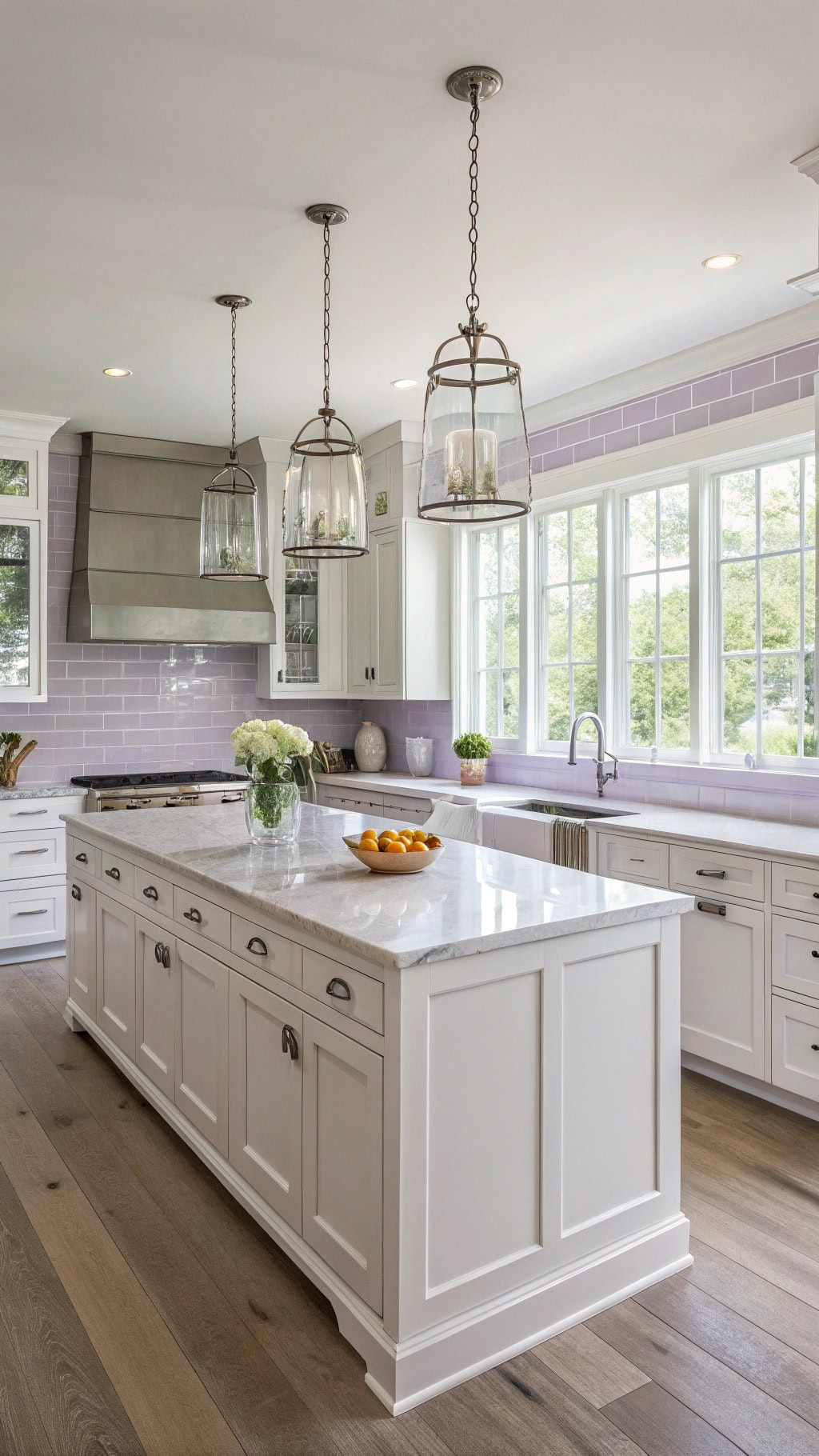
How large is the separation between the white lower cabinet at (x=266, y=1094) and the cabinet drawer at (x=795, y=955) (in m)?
1.72

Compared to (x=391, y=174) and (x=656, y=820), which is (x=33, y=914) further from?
(x=391, y=174)

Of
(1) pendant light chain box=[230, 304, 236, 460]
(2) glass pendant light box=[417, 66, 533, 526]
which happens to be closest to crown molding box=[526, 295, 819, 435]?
(1) pendant light chain box=[230, 304, 236, 460]

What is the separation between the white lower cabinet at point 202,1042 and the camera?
255cm

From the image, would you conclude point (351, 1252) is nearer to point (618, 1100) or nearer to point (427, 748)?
point (618, 1100)

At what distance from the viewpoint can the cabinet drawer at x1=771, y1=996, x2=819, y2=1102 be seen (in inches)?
118

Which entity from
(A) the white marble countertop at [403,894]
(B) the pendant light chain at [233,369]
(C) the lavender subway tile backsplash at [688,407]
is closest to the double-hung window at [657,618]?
(C) the lavender subway tile backsplash at [688,407]

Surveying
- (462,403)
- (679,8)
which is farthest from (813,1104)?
(679,8)

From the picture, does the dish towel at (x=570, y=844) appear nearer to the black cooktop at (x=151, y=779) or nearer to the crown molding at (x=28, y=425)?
the black cooktop at (x=151, y=779)

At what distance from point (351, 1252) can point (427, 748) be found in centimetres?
394

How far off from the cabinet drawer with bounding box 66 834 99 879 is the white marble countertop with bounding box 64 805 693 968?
0.92 feet

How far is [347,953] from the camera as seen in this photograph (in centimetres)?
195

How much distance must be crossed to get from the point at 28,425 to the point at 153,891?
10.6 ft

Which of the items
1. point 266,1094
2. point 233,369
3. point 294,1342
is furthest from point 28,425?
point 294,1342

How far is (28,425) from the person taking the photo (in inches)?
201
